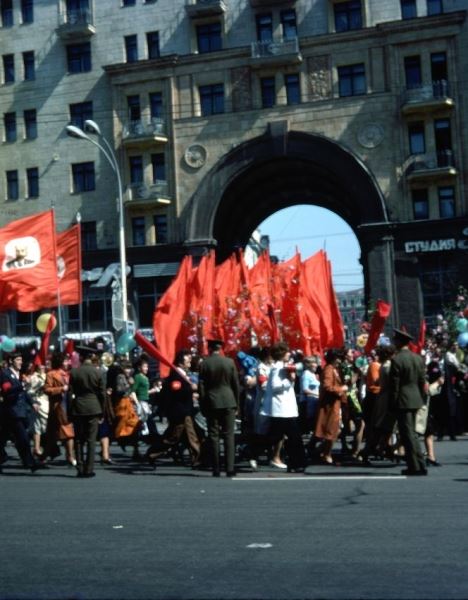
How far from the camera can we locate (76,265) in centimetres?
2175

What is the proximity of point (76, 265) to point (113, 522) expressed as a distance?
1305 cm

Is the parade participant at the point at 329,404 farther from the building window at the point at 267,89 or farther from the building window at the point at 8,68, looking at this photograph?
the building window at the point at 8,68

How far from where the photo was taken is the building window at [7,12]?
164ft

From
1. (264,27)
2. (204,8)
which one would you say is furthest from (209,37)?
(264,27)

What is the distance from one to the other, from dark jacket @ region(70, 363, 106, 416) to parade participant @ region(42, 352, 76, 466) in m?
1.50

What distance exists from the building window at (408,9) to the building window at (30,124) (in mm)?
17895

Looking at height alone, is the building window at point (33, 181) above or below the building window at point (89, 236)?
above

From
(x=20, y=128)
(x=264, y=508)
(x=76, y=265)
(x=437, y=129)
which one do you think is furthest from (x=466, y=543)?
(x=20, y=128)

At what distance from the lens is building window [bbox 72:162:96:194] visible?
157ft

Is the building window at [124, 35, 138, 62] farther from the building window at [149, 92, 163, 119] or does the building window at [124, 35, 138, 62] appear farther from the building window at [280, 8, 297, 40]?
the building window at [280, 8, 297, 40]

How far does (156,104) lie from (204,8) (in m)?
4.76

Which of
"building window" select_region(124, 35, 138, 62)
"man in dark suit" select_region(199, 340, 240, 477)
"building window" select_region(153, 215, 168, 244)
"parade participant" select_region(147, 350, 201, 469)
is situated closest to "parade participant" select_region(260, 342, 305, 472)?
"man in dark suit" select_region(199, 340, 240, 477)

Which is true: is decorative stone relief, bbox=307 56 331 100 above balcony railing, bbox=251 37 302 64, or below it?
below

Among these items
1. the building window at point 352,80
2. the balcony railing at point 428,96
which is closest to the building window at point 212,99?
the building window at point 352,80
